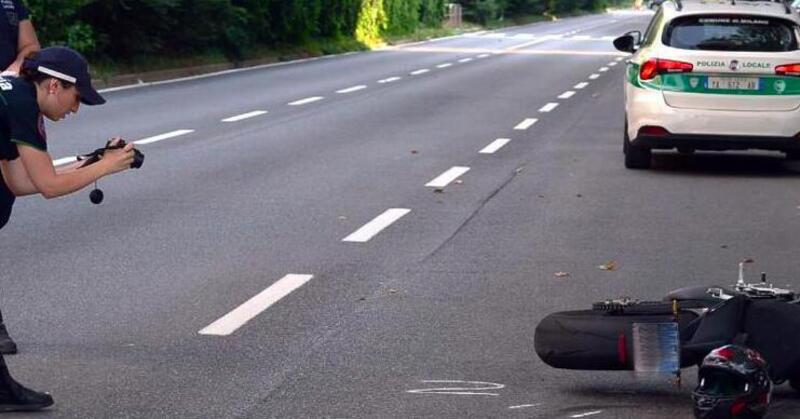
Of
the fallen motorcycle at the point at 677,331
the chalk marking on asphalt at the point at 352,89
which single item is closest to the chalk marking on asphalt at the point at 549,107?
the chalk marking on asphalt at the point at 352,89

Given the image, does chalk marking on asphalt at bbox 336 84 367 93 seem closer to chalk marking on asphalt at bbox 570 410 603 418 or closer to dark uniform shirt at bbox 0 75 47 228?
chalk marking on asphalt at bbox 570 410 603 418

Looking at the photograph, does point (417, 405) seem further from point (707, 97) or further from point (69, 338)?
point (707, 97)

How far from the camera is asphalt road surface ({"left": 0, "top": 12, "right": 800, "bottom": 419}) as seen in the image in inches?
247

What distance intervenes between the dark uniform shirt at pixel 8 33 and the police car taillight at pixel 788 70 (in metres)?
7.61

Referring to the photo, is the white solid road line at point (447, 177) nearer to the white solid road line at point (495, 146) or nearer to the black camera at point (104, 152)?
the white solid road line at point (495, 146)

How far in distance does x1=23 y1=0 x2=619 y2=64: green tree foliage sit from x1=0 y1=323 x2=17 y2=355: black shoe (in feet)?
68.9

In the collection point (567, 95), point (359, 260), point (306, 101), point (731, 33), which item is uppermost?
point (731, 33)

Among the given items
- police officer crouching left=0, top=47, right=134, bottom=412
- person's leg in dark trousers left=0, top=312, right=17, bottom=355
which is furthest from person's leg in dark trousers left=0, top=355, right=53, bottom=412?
person's leg in dark trousers left=0, top=312, right=17, bottom=355

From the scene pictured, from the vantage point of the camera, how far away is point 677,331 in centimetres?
602

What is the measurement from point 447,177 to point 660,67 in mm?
2044

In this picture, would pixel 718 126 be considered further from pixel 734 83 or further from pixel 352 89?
pixel 352 89

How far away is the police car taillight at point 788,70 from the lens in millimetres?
13773

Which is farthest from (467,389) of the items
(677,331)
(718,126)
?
(718,126)

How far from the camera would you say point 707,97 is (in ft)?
45.5
